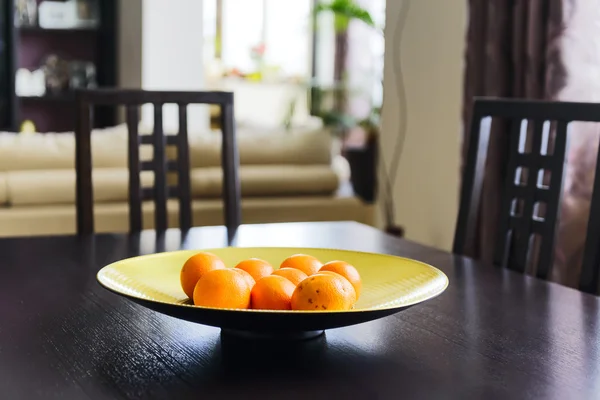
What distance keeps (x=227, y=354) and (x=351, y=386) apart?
18cm

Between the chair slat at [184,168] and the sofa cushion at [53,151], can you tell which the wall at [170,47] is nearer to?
the sofa cushion at [53,151]

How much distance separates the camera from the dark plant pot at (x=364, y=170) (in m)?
4.79

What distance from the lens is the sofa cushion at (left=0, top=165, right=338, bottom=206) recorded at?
3.04m

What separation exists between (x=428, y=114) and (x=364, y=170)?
2.76ft

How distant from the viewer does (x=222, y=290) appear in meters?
1.09

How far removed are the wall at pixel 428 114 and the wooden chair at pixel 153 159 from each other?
1.72 meters

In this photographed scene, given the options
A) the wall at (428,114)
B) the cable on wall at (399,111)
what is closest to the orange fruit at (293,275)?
the wall at (428,114)

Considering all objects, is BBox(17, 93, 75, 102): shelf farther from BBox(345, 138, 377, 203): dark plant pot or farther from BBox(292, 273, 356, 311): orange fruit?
BBox(292, 273, 356, 311): orange fruit

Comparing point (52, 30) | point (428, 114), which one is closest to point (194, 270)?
point (428, 114)

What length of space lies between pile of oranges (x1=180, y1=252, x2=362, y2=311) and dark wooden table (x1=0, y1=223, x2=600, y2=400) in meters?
0.06

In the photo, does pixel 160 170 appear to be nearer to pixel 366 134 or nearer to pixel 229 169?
pixel 229 169

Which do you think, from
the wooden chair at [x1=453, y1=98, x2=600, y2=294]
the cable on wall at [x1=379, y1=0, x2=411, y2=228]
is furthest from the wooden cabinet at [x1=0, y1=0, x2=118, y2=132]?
the wooden chair at [x1=453, y1=98, x2=600, y2=294]

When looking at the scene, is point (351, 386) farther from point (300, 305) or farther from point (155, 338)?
point (155, 338)

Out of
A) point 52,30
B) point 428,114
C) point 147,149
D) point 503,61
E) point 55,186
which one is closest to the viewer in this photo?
point 55,186
